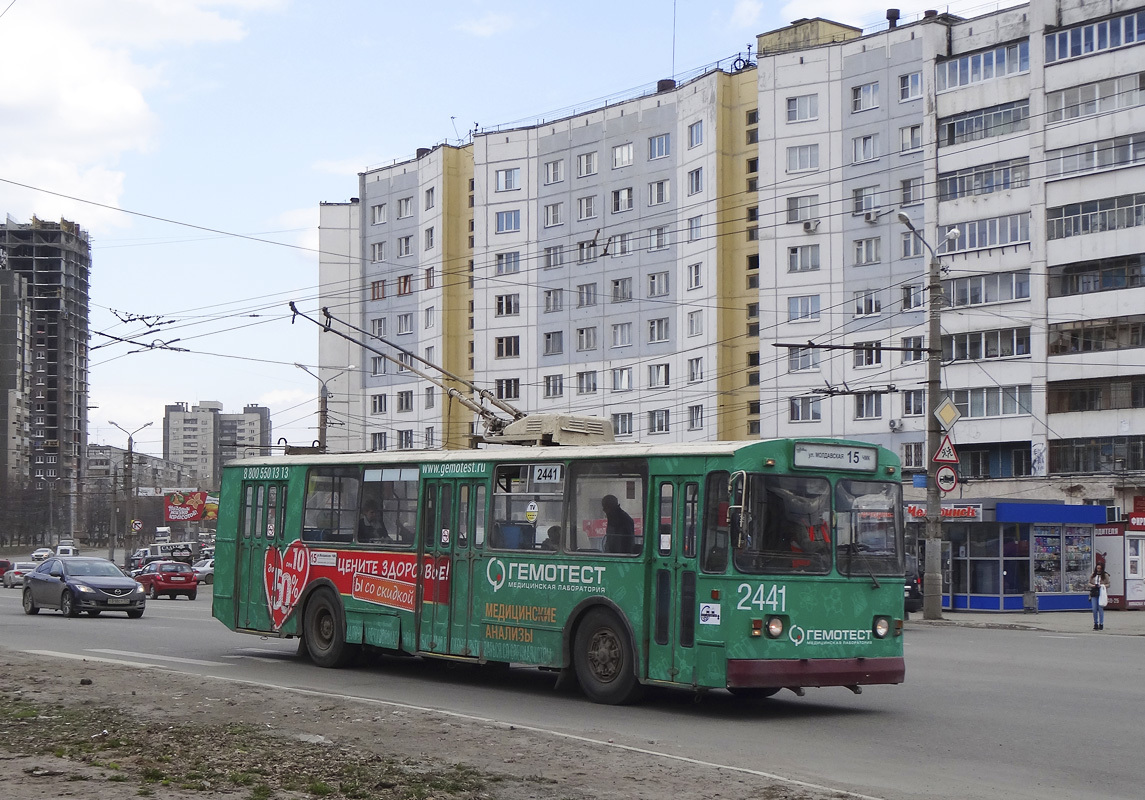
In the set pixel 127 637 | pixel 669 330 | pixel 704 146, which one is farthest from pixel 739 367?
pixel 127 637

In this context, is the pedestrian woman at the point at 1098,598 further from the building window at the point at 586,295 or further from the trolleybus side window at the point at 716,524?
the building window at the point at 586,295

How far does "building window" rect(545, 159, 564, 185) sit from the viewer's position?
75.9 meters

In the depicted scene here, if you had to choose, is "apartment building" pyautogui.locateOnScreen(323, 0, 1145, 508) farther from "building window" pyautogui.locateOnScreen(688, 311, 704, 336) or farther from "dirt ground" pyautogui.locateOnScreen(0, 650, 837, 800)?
"dirt ground" pyautogui.locateOnScreen(0, 650, 837, 800)

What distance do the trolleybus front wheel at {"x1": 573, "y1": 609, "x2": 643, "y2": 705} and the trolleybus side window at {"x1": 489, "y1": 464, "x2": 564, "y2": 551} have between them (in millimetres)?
1187

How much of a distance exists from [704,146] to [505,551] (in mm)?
55568

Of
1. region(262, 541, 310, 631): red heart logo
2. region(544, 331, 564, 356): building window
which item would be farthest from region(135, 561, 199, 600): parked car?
region(544, 331, 564, 356): building window

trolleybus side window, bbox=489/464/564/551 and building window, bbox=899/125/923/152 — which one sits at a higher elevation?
building window, bbox=899/125/923/152

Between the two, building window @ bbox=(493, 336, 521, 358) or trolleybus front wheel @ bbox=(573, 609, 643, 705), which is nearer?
trolleybus front wheel @ bbox=(573, 609, 643, 705)

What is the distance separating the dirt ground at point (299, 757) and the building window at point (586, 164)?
62.9 metres

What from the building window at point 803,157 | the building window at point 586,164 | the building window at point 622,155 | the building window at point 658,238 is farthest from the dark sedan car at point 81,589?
the building window at point 586,164

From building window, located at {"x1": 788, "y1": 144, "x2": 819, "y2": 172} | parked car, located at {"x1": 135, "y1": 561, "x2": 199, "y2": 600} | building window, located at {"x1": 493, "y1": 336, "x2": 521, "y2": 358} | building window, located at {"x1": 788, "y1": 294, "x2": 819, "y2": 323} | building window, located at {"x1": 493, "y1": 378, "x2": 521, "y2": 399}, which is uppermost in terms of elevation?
building window, located at {"x1": 788, "y1": 144, "x2": 819, "y2": 172}

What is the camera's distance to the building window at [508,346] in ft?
253

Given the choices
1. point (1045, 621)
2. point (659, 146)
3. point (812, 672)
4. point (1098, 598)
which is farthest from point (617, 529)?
point (659, 146)

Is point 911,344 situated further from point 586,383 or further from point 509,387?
point 509,387
